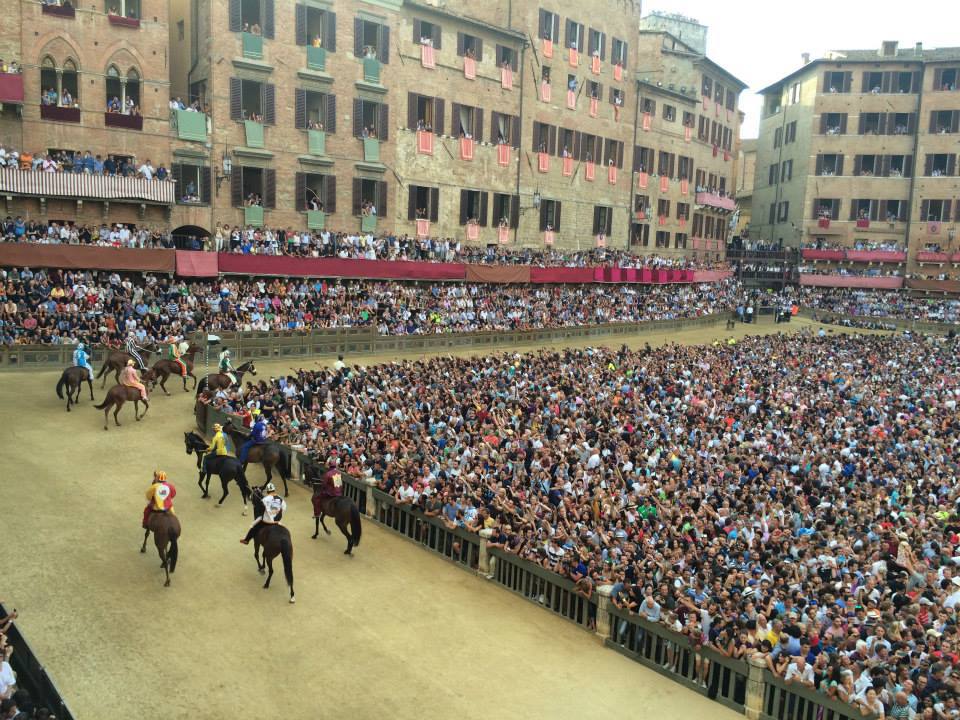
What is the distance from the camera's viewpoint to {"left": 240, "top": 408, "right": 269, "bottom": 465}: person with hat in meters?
18.5

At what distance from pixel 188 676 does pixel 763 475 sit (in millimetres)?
14613

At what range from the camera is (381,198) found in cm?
4306

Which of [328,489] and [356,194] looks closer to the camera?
[328,489]

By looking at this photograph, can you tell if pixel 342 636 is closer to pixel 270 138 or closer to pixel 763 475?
pixel 763 475

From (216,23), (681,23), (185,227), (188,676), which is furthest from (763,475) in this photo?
(681,23)

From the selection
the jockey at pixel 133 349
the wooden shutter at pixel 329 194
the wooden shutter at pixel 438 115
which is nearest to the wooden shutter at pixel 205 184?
the wooden shutter at pixel 329 194

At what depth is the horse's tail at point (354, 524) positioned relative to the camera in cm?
1556

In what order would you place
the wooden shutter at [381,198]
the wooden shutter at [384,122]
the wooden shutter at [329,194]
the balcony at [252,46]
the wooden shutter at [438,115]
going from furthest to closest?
the wooden shutter at [438,115] < the wooden shutter at [381,198] < the wooden shutter at [384,122] < the wooden shutter at [329,194] < the balcony at [252,46]

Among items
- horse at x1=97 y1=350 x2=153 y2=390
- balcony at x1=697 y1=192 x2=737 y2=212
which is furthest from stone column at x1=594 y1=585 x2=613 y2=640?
balcony at x1=697 y1=192 x2=737 y2=212

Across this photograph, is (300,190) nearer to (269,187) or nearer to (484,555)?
(269,187)

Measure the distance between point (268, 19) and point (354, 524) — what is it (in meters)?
29.8

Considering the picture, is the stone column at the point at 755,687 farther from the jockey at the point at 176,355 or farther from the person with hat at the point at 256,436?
the jockey at the point at 176,355

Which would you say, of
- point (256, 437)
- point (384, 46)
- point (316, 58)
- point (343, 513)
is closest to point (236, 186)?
point (316, 58)

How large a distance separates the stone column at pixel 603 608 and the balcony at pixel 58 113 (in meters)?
29.3
